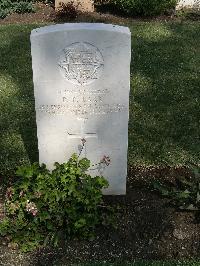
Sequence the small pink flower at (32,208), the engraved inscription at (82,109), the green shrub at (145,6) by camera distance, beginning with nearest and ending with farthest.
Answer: the small pink flower at (32,208)
the engraved inscription at (82,109)
the green shrub at (145,6)

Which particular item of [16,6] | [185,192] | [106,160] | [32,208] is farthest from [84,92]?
[16,6]

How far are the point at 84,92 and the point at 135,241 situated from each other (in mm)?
1417

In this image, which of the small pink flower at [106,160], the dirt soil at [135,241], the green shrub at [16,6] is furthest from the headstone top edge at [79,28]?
the green shrub at [16,6]

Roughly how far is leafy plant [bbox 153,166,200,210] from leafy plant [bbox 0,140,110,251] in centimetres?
67

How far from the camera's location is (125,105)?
4578 millimetres

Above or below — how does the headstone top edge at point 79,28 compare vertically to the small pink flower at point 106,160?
above

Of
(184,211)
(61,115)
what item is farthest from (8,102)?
(184,211)

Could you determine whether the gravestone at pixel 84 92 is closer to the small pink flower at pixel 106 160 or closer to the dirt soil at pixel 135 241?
the small pink flower at pixel 106 160

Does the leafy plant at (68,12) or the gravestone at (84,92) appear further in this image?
the leafy plant at (68,12)

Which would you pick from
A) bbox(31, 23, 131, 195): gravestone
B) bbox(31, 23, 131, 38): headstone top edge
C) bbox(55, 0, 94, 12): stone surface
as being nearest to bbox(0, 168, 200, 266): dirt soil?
bbox(31, 23, 131, 195): gravestone

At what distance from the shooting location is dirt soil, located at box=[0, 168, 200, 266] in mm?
4445

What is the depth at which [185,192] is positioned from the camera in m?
4.76

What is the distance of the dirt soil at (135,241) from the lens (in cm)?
445

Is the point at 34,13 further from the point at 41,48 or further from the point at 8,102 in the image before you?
the point at 41,48
